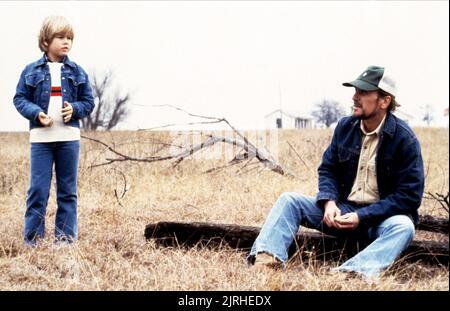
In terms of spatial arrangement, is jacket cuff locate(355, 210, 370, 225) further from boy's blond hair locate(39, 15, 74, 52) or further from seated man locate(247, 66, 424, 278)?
boy's blond hair locate(39, 15, 74, 52)

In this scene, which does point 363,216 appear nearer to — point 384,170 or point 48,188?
point 384,170

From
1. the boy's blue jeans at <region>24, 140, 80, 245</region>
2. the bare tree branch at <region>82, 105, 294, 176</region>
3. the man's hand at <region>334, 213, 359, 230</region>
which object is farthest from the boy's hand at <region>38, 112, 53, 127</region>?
the bare tree branch at <region>82, 105, 294, 176</region>

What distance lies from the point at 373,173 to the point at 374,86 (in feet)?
1.31

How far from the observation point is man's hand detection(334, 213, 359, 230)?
2.46 metres

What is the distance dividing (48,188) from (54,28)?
847 mm

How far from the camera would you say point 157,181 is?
4.88 metres

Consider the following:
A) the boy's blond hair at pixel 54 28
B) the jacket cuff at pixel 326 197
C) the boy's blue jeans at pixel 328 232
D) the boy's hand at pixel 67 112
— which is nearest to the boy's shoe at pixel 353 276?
the boy's blue jeans at pixel 328 232

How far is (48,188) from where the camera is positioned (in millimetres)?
3002

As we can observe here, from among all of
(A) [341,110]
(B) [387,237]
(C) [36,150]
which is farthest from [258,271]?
(A) [341,110]

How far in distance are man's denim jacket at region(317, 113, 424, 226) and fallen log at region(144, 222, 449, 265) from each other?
0.16 meters

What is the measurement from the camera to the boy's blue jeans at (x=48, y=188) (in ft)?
9.67

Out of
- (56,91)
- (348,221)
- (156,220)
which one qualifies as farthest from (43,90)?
(348,221)

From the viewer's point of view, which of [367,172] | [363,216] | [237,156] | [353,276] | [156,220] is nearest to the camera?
[353,276]

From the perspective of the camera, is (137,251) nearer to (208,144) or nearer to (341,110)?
(208,144)
